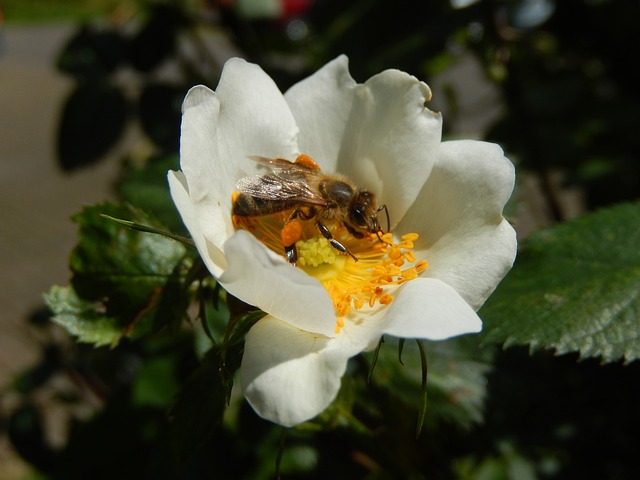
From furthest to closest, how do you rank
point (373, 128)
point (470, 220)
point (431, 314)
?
point (373, 128) < point (470, 220) < point (431, 314)

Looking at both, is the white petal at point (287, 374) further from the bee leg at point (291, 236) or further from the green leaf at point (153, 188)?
the green leaf at point (153, 188)

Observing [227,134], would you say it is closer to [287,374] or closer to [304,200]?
[304,200]

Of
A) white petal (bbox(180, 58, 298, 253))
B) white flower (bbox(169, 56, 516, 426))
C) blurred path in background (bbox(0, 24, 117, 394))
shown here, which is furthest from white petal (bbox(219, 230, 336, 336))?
blurred path in background (bbox(0, 24, 117, 394))

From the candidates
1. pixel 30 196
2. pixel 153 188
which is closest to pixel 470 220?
pixel 153 188

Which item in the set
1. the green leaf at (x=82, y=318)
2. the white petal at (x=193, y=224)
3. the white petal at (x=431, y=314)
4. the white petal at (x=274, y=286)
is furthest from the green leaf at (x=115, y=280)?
the white petal at (x=431, y=314)

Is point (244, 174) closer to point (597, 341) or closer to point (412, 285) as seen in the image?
point (412, 285)

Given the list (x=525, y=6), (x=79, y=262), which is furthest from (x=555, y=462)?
(x=525, y=6)
